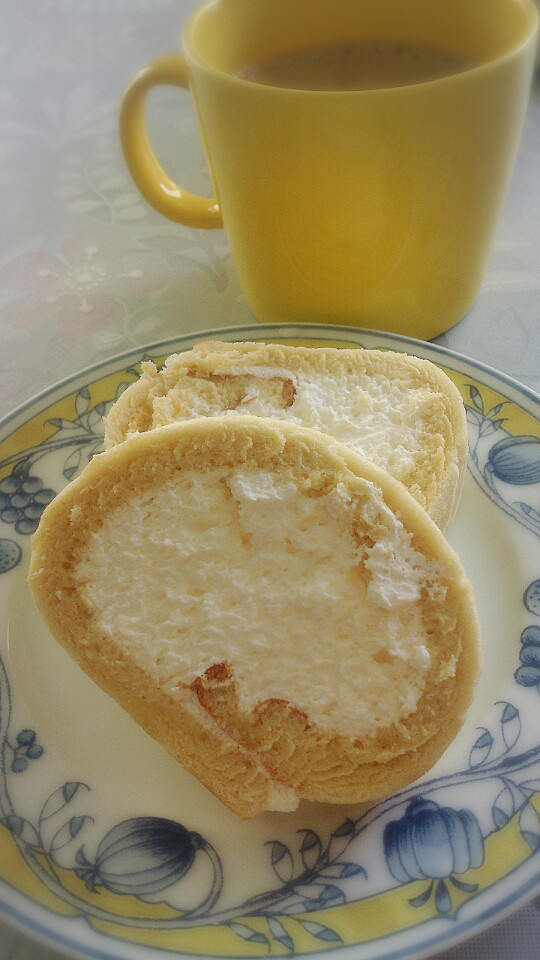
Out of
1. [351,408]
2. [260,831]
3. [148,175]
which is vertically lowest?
[260,831]

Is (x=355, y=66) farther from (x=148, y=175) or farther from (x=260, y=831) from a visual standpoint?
(x=260, y=831)

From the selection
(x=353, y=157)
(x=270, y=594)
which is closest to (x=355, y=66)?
(x=353, y=157)

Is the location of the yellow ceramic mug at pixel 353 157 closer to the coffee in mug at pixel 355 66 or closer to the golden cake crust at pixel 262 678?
the coffee in mug at pixel 355 66

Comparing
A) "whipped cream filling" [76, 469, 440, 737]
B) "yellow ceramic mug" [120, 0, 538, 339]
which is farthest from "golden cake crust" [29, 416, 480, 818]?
"yellow ceramic mug" [120, 0, 538, 339]

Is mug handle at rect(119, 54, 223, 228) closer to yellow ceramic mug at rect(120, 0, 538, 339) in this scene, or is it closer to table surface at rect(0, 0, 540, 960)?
yellow ceramic mug at rect(120, 0, 538, 339)

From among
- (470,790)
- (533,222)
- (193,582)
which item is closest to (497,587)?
(470,790)

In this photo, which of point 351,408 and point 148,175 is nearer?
point 351,408
